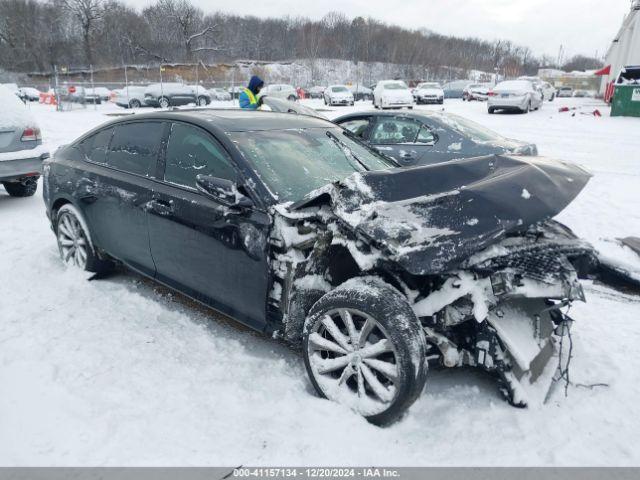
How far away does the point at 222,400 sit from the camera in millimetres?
2795

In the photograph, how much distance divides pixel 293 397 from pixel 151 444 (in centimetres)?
80

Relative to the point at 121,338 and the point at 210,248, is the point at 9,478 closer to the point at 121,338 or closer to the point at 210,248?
the point at 121,338

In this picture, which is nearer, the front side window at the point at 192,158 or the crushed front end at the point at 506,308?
the crushed front end at the point at 506,308

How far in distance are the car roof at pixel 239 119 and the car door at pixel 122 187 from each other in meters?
0.12

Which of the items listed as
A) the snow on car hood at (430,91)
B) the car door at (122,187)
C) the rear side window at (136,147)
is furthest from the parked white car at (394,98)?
the rear side window at (136,147)

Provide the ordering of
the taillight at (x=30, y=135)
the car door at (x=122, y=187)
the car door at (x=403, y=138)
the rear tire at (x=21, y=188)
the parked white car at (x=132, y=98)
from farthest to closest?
the parked white car at (x=132, y=98), the rear tire at (x=21, y=188), the taillight at (x=30, y=135), the car door at (x=403, y=138), the car door at (x=122, y=187)

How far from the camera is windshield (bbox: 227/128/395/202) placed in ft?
10.2

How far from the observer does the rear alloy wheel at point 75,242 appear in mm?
4398

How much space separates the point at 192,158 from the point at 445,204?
1.81 metres

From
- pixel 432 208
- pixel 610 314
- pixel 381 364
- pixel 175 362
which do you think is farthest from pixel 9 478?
pixel 610 314

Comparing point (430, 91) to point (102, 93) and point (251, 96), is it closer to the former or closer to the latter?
point (251, 96)

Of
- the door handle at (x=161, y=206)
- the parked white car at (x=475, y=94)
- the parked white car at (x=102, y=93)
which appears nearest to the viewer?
the door handle at (x=161, y=206)

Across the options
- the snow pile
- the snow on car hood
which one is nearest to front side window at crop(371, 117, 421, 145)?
the snow pile

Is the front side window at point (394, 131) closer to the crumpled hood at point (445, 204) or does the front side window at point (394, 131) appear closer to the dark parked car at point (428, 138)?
the dark parked car at point (428, 138)
